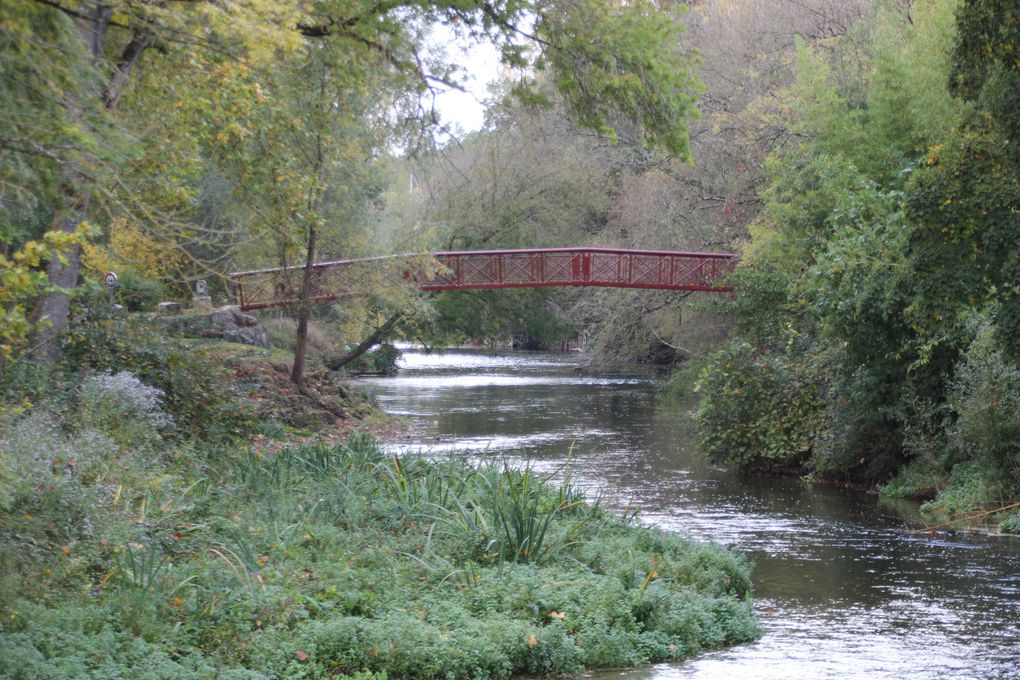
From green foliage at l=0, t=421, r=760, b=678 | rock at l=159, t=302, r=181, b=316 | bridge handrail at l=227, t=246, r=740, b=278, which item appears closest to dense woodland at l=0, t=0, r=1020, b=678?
green foliage at l=0, t=421, r=760, b=678

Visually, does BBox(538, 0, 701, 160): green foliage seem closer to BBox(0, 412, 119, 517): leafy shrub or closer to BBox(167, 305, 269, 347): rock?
BBox(0, 412, 119, 517): leafy shrub

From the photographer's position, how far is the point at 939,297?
48.6ft

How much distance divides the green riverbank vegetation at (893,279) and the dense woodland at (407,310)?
64 millimetres

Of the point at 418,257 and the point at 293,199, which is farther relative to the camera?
the point at 418,257

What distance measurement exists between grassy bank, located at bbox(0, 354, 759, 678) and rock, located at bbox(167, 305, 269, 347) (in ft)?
52.0

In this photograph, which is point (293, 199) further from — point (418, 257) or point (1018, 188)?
point (418, 257)

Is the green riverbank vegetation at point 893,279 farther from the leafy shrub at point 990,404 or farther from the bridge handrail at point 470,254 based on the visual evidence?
the bridge handrail at point 470,254

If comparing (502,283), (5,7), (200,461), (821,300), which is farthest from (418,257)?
(5,7)

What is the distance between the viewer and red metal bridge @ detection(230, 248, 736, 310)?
1135 inches

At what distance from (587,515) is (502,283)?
23.0 m

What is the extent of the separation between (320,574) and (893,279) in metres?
11.9

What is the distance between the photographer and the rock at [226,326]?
93.0ft

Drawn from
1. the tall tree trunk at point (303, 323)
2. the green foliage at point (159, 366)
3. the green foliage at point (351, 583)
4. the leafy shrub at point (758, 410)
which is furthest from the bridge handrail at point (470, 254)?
the green foliage at point (351, 583)

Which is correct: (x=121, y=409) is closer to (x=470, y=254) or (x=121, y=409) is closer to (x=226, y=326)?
(x=226, y=326)
